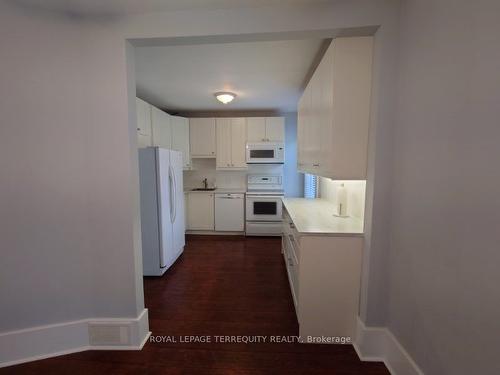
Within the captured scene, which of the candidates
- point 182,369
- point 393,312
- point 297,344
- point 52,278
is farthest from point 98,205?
point 393,312

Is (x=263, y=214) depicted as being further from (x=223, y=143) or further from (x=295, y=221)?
(x=295, y=221)

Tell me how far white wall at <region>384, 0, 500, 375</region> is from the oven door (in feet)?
9.19

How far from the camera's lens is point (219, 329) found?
193 centimetres

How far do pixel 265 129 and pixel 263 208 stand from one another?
1.54 m

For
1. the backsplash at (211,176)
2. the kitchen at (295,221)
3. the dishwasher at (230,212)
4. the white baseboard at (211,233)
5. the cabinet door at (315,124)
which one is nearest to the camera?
the kitchen at (295,221)

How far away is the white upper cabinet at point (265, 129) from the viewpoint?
443 cm

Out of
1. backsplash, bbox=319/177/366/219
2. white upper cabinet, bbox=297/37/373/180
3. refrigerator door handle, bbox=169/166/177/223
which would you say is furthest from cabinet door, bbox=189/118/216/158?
white upper cabinet, bbox=297/37/373/180

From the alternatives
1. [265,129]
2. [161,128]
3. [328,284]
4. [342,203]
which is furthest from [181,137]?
[328,284]

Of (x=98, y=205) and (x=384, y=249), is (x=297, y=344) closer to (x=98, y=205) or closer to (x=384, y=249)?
(x=384, y=249)

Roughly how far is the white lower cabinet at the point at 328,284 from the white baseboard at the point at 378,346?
0.35 feet

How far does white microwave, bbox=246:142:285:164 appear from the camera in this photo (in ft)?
14.4

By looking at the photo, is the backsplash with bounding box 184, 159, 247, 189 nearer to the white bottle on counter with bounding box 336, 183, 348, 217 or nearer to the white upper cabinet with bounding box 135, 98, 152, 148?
the white upper cabinet with bounding box 135, 98, 152, 148

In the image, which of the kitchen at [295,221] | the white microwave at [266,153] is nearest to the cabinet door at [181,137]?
the white microwave at [266,153]

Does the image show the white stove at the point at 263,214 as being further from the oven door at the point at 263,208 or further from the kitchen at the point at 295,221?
the kitchen at the point at 295,221
